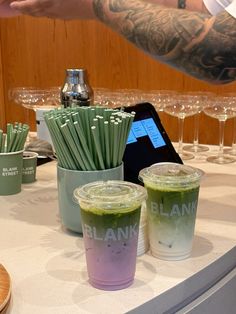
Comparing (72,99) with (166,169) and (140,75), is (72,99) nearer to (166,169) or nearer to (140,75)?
(166,169)

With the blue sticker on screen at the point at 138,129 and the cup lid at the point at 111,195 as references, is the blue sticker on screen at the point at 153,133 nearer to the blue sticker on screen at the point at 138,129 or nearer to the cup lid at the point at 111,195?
the blue sticker on screen at the point at 138,129

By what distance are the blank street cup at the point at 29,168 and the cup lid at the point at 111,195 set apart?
519 millimetres

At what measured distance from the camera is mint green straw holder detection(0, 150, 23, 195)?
116cm

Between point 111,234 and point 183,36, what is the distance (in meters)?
0.55

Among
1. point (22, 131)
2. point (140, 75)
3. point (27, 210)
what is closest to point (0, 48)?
point (140, 75)

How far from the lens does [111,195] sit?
2.43 feet

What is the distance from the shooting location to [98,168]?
917 millimetres

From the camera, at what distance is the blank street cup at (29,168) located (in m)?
1.27

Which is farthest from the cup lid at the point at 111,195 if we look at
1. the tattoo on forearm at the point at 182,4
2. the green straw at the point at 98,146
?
the tattoo on forearm at the point at 182,4

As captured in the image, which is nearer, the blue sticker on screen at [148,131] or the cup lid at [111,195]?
the cup lid at [111,195]

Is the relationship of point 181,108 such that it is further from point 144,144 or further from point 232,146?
point 144,144

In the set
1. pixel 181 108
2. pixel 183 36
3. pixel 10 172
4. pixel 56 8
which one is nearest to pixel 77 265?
pixel 10 172

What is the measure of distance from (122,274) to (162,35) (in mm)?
590

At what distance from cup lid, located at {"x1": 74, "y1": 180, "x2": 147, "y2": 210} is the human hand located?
2.27 ft
